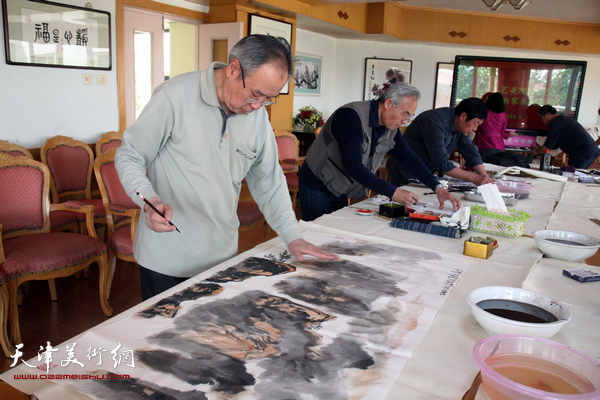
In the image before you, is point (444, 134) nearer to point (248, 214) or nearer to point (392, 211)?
point (392, 211)

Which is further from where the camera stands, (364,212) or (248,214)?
(248,214)

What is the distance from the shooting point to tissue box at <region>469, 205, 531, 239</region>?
6.14ft

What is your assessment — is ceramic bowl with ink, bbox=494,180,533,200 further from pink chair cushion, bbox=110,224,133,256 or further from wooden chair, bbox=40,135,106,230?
wooden chair, bbox=40,135,106,230

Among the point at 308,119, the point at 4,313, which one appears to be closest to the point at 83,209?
the point at 4,313

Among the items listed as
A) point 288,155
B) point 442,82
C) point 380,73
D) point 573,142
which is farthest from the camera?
point 442,82

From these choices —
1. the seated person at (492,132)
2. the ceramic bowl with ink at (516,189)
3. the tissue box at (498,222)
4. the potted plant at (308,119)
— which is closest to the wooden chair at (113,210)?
the tissue box at (498,222)

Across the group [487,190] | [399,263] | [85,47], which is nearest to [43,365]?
[399,263]

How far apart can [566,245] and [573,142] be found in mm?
3908

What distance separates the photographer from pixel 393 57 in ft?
28.2

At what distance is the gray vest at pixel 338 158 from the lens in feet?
7.65

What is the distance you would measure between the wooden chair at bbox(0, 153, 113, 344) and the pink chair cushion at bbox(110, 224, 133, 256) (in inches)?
3.7

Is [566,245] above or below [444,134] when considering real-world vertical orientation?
below

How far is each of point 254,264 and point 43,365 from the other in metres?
0.69

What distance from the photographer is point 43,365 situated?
846 mm
